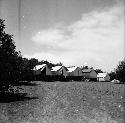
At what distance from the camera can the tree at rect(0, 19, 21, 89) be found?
19906 mm

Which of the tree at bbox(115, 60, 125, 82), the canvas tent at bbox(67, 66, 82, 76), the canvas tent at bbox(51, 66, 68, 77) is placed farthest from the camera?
the canvas tent at bbox(67, 66, 82, 76)

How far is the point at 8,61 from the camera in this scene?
20.8m

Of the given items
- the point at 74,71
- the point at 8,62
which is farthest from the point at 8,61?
the point at 74,71

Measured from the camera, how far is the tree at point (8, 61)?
19906mm

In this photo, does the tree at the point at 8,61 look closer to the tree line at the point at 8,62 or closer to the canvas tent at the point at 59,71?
the tree line at the point at 8,62

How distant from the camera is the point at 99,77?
413 ft

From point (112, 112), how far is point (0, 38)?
1339 centimetres

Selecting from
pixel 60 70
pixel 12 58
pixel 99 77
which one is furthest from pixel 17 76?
pixel 99 77

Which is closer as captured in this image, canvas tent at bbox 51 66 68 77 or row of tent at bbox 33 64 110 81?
row of tent at bbox 33 64 110 81

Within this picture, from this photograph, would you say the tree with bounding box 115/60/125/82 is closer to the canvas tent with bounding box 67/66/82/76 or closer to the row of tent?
the row of tent

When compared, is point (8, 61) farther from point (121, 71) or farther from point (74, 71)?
point (74, 71)

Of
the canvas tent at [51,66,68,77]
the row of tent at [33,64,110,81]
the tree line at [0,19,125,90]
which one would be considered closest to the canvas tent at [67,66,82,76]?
the row of tent at [33,64,110,81]

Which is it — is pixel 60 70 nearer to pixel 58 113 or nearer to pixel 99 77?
pixel 99 77

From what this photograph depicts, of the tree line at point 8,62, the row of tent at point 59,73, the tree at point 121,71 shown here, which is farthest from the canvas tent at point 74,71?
the tree line at point 8,62
